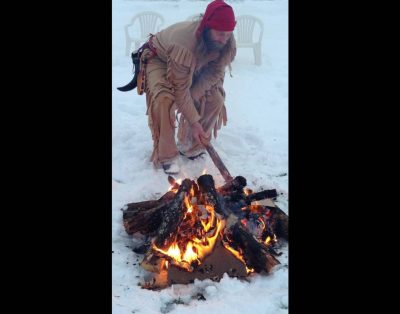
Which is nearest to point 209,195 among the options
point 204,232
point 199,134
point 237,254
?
point 204,232

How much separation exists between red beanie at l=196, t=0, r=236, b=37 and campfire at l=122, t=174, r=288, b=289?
93 centimetres

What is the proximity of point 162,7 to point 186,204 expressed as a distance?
12.5 feet

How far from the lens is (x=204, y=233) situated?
9.23 feet

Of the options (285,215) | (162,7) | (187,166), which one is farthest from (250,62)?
(285,215)

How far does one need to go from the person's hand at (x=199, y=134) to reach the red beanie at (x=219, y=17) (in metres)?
0.74

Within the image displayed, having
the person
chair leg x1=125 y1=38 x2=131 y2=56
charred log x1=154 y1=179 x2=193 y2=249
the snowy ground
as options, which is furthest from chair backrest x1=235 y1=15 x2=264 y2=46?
charred log x1=154 y1=179 x2=193 y2=249

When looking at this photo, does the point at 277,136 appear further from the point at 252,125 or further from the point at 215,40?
the point at 215,40

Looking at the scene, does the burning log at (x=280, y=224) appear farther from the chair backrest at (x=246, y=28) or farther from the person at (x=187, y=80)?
the chair backrest at (x=246, y=28)

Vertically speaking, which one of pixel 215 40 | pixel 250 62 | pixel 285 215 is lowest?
pixel 285 215

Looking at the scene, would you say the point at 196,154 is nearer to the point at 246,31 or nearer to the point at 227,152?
the point at 227,152

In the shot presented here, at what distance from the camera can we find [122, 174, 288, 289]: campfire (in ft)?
8.94

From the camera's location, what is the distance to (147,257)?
109 inches

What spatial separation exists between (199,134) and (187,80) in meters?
0.46
